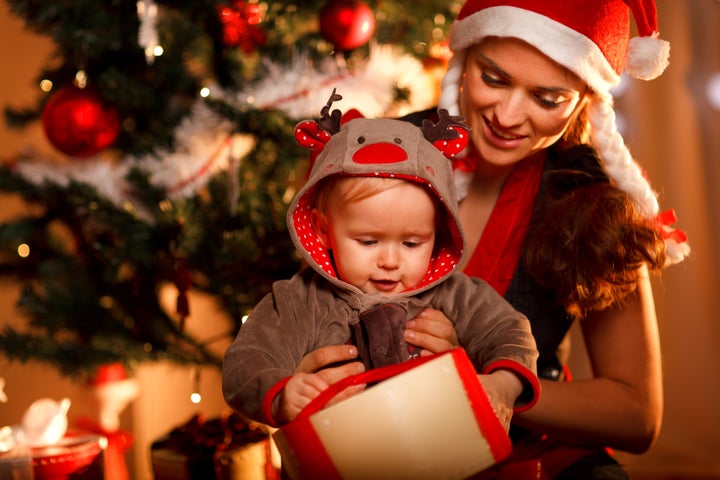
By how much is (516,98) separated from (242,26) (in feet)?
2.39

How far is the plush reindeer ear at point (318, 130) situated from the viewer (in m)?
1.18

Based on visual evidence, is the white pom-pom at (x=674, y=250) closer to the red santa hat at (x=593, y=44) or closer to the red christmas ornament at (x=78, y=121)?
the red santa hat at (x=593, y=44)

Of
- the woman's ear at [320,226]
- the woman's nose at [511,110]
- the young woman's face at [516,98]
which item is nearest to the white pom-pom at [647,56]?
the young woman's face at [516,98]

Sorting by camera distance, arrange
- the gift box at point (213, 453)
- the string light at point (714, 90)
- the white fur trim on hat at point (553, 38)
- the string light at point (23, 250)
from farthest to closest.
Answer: the string light at point (714, 90)
the string light at point (23, 250)
the gift box at point (213, 453)
the white fur trim on hat at point (553, 38)

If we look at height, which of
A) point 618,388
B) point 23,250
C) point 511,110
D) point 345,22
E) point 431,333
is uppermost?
point 345,22

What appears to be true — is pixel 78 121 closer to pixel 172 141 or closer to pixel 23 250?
pixel 172 141

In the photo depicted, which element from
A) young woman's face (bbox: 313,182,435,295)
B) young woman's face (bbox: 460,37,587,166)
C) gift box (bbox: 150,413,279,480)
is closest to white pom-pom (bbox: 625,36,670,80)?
young woman's face (bbox: 460,37,587,166)

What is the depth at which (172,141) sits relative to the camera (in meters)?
1.74

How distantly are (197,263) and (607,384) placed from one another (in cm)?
92

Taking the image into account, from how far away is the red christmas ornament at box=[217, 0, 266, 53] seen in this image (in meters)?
1.72

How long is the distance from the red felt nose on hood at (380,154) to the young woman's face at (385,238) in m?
0.04

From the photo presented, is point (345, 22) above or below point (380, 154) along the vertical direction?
above

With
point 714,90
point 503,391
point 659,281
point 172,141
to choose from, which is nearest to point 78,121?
point 172,141

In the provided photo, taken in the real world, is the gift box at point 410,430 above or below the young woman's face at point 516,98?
below
